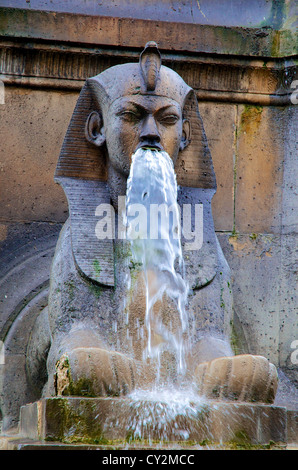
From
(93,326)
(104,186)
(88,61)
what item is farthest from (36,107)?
(93,326)

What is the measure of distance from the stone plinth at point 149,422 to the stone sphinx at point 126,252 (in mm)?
109

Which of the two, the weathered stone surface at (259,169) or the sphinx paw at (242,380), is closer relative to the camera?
the sphinx paw at (242,380)

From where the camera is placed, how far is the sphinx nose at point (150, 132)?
4.31 m

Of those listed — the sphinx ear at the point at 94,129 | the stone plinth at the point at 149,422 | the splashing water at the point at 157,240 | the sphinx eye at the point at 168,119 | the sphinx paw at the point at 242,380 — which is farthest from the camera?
the sphinx ear at the point at 94,129

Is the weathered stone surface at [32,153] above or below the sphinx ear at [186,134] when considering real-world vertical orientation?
above

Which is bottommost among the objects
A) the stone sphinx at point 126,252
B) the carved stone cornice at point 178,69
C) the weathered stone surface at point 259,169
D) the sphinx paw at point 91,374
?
the sphinx paw at point 91,374

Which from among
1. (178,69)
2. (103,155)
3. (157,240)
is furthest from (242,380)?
(178,69)

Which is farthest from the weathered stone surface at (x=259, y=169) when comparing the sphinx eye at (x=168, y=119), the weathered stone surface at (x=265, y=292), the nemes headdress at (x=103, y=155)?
the sphinx eye at (x=168, y=119)

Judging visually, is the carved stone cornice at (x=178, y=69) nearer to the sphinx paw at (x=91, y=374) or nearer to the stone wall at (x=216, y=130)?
the stone wall at (x=216, y=130)

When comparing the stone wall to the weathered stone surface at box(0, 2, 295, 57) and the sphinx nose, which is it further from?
the sphinx nose

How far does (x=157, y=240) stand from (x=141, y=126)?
0.56 metres

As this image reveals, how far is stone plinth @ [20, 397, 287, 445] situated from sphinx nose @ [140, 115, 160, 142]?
1.34m
